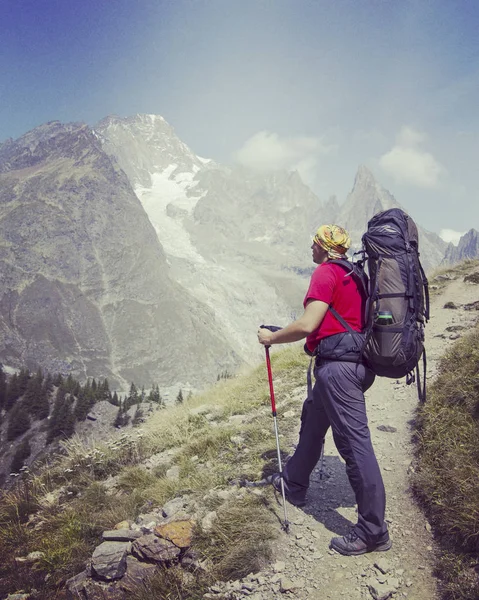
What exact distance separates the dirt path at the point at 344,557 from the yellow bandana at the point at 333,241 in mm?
3790

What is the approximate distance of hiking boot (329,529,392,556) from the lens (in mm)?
4715

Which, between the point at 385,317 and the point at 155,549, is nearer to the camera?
the point at 385,317

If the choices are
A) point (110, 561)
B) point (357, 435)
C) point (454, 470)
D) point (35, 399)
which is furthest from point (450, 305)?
point (35, 399)

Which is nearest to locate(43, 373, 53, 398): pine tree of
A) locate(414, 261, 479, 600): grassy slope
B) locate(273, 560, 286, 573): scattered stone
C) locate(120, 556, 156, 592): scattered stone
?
locate(120, 556, 156, 592): scattered stone

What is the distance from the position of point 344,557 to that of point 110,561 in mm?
2998

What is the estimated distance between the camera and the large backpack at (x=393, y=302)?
177 inches

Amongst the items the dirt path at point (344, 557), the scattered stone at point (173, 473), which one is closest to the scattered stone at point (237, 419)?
the scattered stone at point (173, 473)

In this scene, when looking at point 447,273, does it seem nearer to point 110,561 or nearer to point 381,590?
point 381,590

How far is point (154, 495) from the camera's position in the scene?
21.6 feet

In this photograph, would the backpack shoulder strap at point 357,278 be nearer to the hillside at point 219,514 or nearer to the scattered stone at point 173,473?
the hillside at point 219,514

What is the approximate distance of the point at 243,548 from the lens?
4.78 meters

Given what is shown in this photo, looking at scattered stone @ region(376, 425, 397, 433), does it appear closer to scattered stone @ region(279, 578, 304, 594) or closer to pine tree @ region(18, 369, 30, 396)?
scattered stone @ region(279, 578, 304, 594)

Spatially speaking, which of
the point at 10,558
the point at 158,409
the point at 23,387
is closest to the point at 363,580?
the point at 10,558

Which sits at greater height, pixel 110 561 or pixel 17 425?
pixel 110 561
